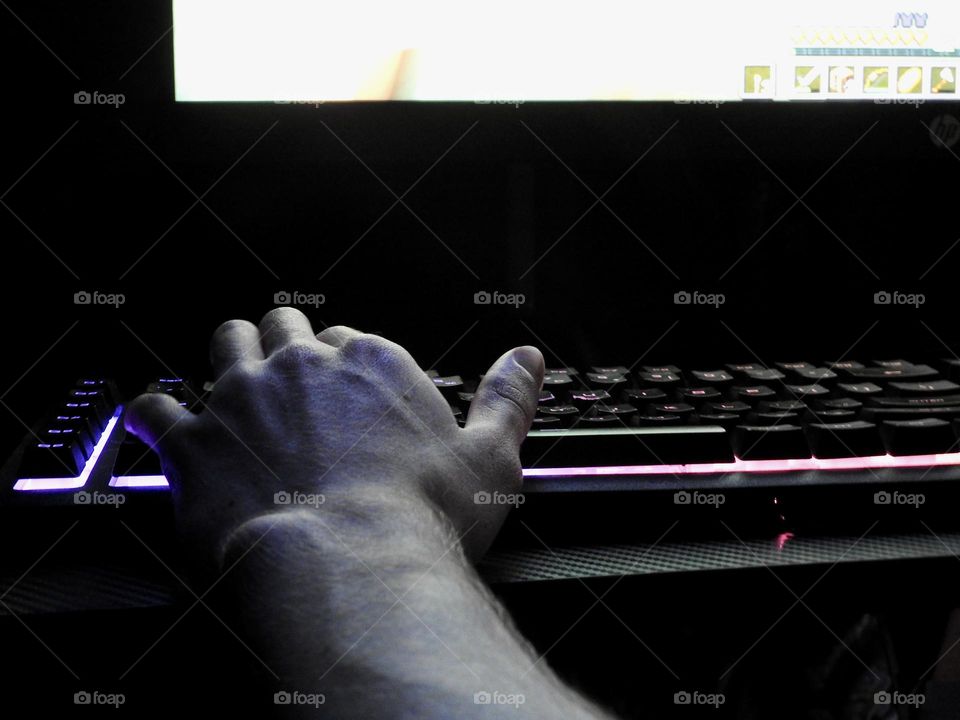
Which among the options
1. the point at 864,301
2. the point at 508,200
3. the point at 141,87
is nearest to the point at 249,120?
the point at 141,87

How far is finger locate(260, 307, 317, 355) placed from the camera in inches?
24.2

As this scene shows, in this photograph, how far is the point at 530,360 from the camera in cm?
60

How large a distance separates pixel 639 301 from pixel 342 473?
0.47 metres

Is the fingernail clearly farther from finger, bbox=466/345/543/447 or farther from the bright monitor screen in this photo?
the bright monitor screen

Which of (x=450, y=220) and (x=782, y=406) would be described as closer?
(x=782, y=406)

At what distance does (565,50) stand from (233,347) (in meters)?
0.40
